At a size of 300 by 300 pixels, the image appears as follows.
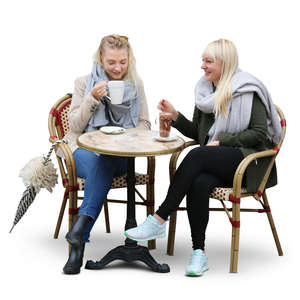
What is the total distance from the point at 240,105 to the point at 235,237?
3.18 ft

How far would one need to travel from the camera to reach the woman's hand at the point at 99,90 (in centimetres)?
713

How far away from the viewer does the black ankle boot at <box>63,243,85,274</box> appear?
22.2 feet

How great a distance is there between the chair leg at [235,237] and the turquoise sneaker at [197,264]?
0.20 metres

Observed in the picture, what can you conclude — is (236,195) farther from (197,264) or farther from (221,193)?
(197,264)

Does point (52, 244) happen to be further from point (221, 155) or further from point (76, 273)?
point (221, 155)

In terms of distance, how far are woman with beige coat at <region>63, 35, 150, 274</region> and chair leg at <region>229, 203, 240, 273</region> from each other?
94 cm

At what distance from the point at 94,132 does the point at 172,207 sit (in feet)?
2.91

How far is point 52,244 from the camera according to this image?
297 inches

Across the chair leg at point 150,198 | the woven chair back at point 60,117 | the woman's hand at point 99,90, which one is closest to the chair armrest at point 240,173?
the chair leg at point 150,198

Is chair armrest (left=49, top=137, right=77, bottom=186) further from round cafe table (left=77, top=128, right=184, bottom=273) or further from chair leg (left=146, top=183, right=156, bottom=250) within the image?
chair leg (left=146, top=183, right=156, bottom=250)

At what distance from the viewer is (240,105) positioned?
690 cm

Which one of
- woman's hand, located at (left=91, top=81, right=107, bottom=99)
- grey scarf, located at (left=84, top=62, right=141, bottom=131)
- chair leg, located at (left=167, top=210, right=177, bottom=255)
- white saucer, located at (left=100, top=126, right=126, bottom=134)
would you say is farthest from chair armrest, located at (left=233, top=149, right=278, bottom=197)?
woman's hand, located at (left=91, top=81, right=107, bottom=99)

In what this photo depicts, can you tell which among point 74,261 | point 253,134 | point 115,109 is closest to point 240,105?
point 253,134

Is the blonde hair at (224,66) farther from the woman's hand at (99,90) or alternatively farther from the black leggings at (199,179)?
the woman's hand at (99,90)
